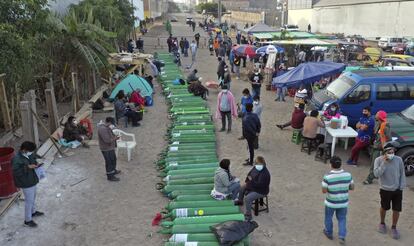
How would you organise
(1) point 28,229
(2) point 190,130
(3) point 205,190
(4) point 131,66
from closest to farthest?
(1) point 28,229
(3) point 205,190
(2) point 190,130
(4) point 131,66

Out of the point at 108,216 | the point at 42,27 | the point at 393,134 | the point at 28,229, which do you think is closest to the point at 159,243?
the point at 108,216

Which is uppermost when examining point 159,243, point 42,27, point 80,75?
point 42,27

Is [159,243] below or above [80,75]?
below

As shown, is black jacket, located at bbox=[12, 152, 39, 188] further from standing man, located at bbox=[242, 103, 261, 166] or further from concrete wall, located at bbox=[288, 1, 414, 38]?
concrete wall, located at bbox=[288, 1, 414, 38]

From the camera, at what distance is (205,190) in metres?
8.96

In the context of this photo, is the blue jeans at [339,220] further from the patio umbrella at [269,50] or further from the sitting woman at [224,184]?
the patio umbrella at [269,50]

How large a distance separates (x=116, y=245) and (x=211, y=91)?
14100mm

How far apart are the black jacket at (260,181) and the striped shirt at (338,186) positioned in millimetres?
1237

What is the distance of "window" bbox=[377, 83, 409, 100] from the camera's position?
12.9 m

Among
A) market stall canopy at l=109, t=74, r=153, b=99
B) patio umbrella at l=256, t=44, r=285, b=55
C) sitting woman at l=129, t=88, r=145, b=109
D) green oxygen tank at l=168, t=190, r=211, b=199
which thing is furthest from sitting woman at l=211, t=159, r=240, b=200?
patio umbrella at l=256, t=44, r=285, b=55

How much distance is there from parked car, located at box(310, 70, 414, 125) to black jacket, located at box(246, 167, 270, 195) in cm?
571

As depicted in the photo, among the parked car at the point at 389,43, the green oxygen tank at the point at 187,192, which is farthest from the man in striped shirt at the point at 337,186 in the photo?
the parked car at the point at 389,43

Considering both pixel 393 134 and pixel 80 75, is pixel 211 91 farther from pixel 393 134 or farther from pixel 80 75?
pixel 393 134

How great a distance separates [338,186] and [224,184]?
239cm
